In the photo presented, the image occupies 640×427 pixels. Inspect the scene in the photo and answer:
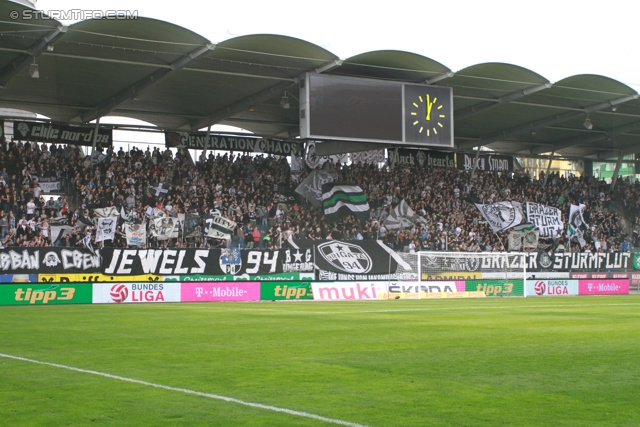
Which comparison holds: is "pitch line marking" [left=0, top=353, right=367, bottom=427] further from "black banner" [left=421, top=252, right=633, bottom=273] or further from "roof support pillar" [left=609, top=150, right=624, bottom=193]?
"roof support pillar" [left=609, top=150, right=624, bottom=193]

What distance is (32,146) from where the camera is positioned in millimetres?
38500

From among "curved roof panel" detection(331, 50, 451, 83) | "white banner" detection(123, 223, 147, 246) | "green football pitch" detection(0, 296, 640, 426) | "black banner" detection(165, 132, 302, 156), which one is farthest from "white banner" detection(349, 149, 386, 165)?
"green football pitch" detection(0, 296, 640, 426)

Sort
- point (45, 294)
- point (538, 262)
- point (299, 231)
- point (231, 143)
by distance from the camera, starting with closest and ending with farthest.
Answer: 1. point (45, 294)
2. point (299, 231)
3. point (538, 262)
4. point (231, 143)

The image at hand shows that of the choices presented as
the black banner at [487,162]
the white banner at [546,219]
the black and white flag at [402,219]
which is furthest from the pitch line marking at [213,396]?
the black banner at [487,162]

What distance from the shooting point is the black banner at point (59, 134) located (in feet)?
132

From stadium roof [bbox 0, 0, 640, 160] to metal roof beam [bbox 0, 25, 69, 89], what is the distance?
5 cm

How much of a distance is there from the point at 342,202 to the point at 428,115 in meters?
7.46

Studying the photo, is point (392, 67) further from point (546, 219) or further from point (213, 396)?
point (213, 396)

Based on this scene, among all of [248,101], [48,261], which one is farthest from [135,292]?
[248,101]

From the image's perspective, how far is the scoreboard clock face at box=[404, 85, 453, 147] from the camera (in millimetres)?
37156

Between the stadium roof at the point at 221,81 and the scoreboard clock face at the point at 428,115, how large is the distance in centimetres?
83

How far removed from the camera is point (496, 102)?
43.1 metres

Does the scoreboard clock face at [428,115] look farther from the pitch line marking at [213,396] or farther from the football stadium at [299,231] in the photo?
the pitch line marking at [213,396]

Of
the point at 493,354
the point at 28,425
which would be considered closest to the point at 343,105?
the point at 493,354
